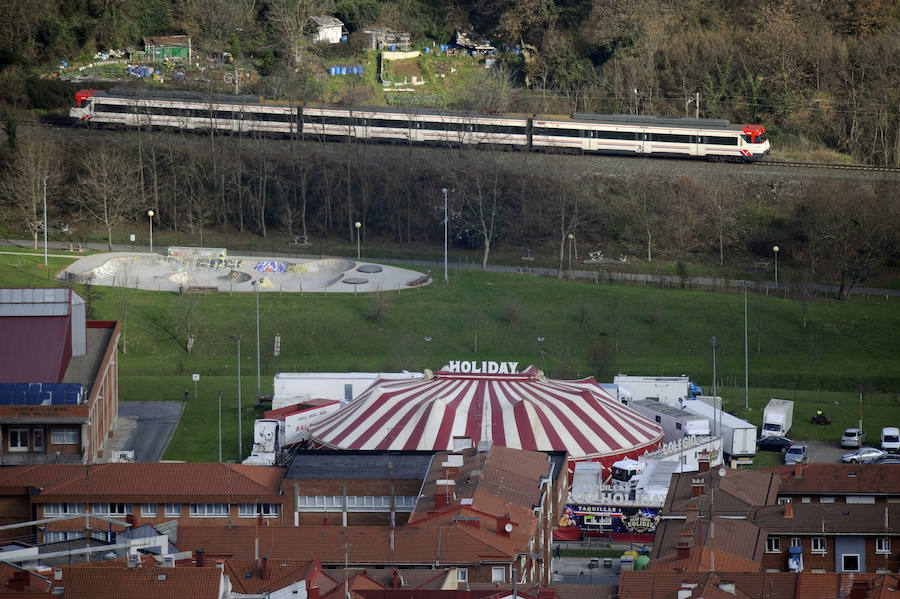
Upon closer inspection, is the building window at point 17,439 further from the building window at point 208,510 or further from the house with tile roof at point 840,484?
the house with tile roof at point 840,484

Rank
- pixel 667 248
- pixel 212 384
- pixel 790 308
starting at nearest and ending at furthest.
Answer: pixel 212 384 → pixel 790 308 → pixel 667 248

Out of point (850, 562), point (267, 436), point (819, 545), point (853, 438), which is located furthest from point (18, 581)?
point (853, 438)

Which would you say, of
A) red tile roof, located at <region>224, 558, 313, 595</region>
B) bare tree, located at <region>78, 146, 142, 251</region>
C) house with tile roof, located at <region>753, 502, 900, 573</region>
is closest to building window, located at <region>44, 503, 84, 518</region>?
red tile roof, located at <region>224, 558, 313, 595</region>

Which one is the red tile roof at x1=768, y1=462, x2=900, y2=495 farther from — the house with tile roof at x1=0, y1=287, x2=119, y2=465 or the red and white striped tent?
the house with tile roof at x1=0, y1=287, x2=119, y2=465

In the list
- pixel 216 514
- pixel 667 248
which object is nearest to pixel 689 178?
pixel 667 248

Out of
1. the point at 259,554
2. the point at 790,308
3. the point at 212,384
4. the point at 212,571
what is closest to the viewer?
A: the point at 212,571

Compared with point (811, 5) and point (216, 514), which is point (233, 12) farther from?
point (216, 514)

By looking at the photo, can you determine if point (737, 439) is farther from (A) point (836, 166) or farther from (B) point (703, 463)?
(A) point (836, 166)
